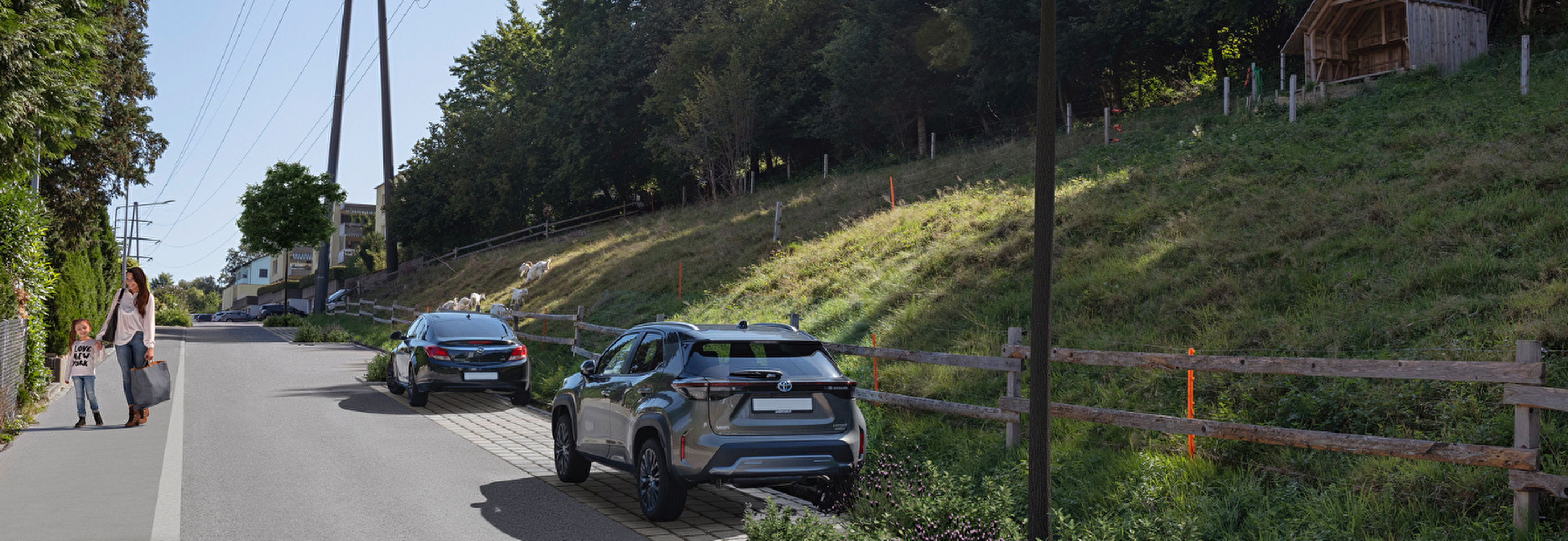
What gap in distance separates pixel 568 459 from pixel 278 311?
54.6m

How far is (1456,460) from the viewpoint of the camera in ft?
18.1

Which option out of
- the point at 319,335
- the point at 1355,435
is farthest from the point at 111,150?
the point at 1355,435

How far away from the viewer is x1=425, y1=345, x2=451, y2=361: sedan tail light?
47.8 ft

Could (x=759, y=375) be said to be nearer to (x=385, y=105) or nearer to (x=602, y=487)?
(x=602, y=487)

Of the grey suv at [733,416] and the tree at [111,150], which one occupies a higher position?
the tree at [111,150]

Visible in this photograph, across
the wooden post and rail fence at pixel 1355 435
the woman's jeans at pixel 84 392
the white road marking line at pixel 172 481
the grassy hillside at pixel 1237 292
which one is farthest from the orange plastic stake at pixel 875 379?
the woman's jeans at pixel 84 392

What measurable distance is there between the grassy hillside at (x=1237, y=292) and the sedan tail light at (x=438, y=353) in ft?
7.95

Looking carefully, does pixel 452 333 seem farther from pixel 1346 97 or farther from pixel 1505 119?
pixel 1346 97

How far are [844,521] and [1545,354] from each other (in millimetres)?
5548

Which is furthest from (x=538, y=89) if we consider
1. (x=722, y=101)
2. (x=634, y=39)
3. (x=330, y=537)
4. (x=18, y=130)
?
(x=330, y=537)

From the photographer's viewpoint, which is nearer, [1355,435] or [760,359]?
[1355,435]

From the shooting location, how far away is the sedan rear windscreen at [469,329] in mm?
15086

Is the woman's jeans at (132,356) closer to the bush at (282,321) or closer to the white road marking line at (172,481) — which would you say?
the white road marking line at (172,481)

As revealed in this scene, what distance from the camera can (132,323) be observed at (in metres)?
11.2
